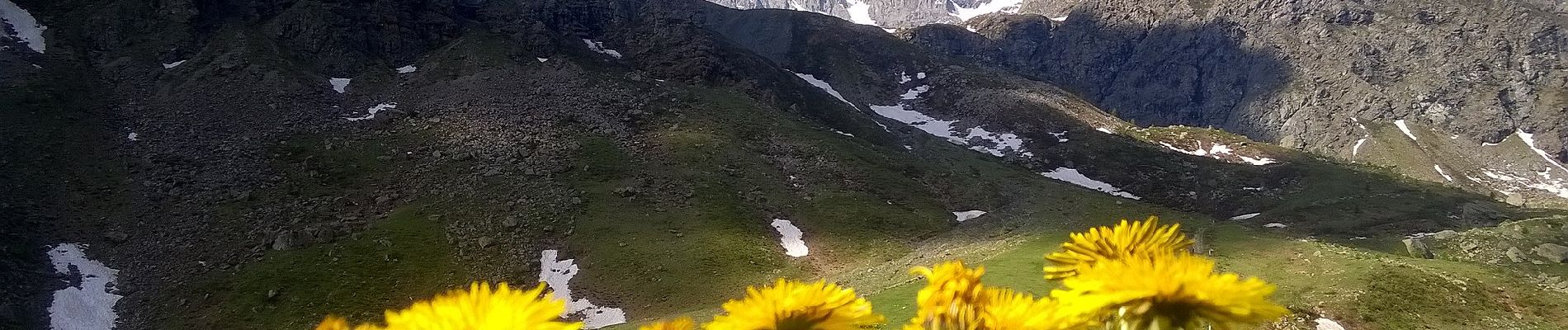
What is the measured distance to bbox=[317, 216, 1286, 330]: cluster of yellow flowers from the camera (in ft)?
5.38

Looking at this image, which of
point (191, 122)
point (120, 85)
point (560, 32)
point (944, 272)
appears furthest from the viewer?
point (560, 32)

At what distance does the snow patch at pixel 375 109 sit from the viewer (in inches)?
2540

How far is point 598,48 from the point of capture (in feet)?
309

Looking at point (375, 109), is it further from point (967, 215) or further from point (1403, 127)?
point (1403, 127)

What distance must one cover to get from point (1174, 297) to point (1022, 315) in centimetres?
55

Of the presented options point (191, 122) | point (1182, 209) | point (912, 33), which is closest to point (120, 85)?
point (191, 122)

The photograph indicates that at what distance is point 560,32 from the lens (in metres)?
92.7

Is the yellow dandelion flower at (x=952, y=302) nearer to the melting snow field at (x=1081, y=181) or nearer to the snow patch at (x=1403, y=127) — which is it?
the melting snow field at (x=1081, y=181)

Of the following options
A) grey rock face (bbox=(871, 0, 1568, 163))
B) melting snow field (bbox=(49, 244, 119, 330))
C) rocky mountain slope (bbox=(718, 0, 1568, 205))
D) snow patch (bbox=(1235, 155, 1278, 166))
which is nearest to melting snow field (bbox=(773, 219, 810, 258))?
melting snow field (bbox=(49, 244, 119, 330))

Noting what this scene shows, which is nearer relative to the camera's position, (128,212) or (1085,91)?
(128,212)

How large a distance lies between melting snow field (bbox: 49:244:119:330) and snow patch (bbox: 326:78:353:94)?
29633 millimetres

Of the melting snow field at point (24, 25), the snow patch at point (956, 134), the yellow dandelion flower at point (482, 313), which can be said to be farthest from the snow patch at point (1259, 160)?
the melting snow field at point (24, 25)

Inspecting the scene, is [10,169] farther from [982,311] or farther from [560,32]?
[982,311]

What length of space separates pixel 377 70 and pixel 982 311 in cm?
8306
